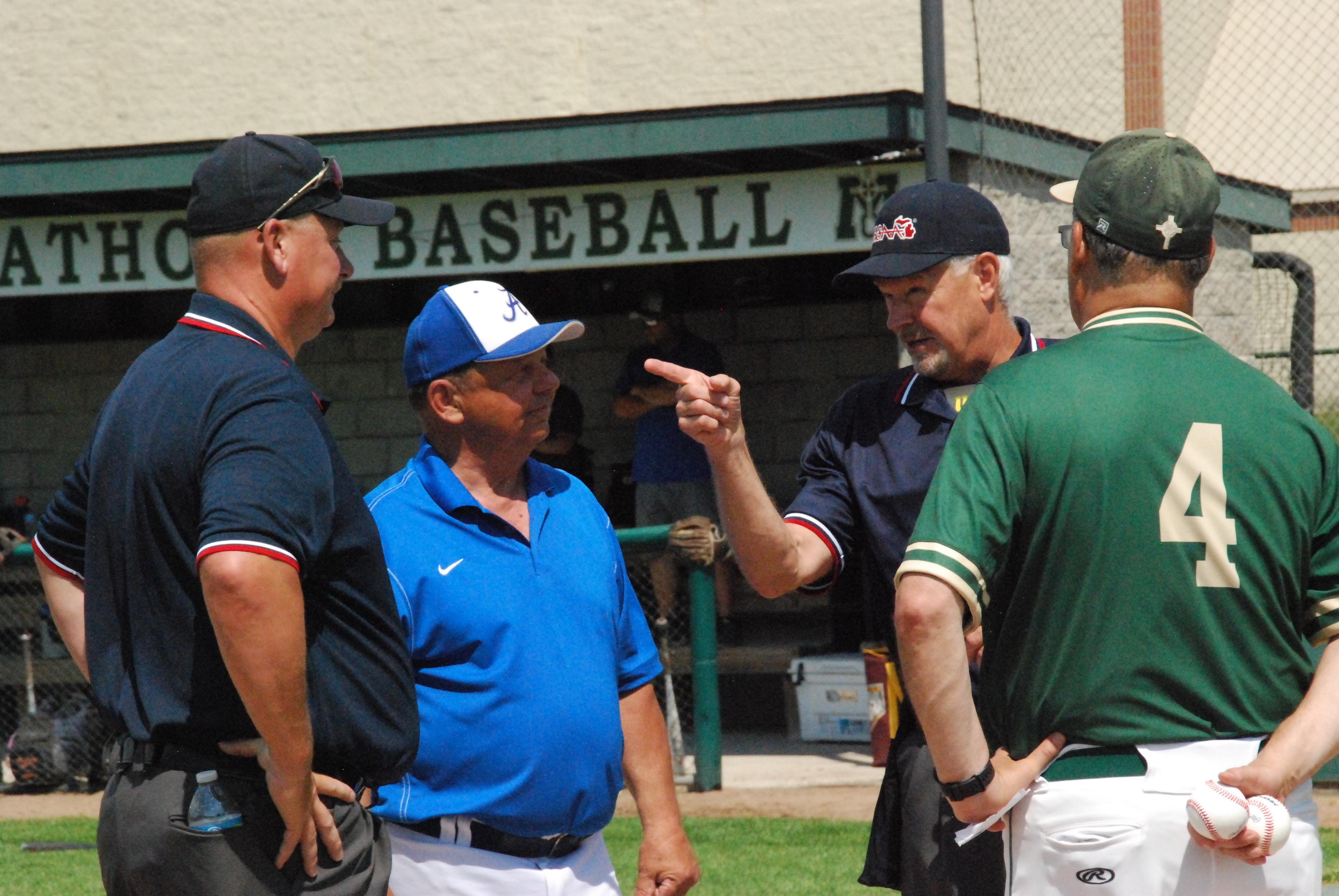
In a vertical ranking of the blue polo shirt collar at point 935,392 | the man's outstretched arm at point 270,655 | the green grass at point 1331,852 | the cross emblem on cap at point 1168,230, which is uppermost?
the cross emblem on cap at point 1168,230

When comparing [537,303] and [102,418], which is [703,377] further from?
[537,303]

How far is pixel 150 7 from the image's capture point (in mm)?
11180

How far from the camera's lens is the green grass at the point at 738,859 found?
577 centimetres

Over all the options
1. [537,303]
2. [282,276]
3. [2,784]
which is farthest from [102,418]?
[537,303]

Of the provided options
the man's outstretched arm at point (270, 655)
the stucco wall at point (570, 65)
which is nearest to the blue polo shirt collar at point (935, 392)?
the man's outstretched arm at point (270, 655)

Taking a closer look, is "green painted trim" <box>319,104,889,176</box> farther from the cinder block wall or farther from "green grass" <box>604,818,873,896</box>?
"green grass" <box>604,818,873,896</box>

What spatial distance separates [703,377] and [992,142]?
5.19 metres

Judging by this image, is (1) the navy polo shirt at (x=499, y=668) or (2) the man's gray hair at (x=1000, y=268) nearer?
(1) the navy polo shirt at (x=499, y=668)

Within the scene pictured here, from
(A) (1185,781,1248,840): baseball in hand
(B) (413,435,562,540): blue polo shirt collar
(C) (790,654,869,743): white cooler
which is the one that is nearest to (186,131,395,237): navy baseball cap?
(B) (413,435,562,540): blue polo shirt collar

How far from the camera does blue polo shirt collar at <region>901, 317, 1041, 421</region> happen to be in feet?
10.2

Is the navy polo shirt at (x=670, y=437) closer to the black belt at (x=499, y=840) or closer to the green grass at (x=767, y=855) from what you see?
the green grass at (x=767, y=855)

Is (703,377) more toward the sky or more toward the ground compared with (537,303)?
more toward the ground

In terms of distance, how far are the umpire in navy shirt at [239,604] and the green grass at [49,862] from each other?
4.02 m

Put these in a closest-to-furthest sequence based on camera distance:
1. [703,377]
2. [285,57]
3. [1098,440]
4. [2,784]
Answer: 1. [1098,440]
2. [703,377]
3. [2,784]
4. [285,57]
